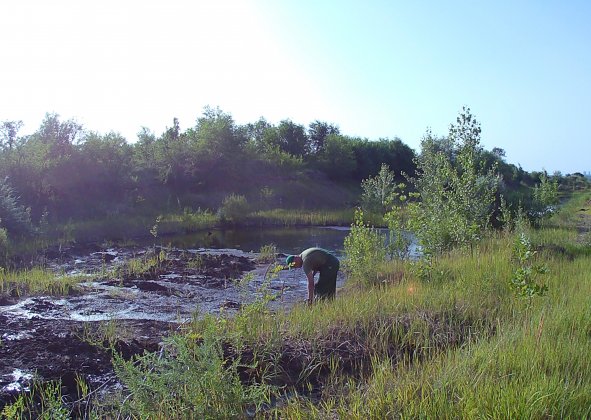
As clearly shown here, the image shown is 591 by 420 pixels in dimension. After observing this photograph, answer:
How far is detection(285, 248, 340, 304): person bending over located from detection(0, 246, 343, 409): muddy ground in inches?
20.4

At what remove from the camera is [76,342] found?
6891 millimetres

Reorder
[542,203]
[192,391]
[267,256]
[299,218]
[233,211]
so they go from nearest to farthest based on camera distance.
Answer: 1. [192,391]
2. [267,256]
3. [542,203]
4. [233,211]
5. [299,218]

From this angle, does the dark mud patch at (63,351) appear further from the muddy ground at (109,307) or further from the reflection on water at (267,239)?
the reflection on water at (267,239)

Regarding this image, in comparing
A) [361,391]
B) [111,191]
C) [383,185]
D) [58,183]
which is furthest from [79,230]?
[361,391]

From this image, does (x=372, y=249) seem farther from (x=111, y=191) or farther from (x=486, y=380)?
(x=111, y=191)

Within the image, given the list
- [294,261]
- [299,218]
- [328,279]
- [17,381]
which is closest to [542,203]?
[299,218]

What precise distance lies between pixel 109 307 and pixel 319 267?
4.07 metres

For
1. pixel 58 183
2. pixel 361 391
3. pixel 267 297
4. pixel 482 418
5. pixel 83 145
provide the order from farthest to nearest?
pixel 83 145 → pixel 58 183 → pixel 267 297 → pixel 361 391 → pixel 482 418

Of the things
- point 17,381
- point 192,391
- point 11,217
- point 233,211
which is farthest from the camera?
point 233,211

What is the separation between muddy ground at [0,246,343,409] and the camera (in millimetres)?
6223

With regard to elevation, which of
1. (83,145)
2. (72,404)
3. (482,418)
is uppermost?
(83,145)

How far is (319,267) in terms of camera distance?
29.1 feet

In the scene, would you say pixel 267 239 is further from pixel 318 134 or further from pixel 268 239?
pixel 318 134

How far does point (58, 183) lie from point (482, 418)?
89.3 ft
